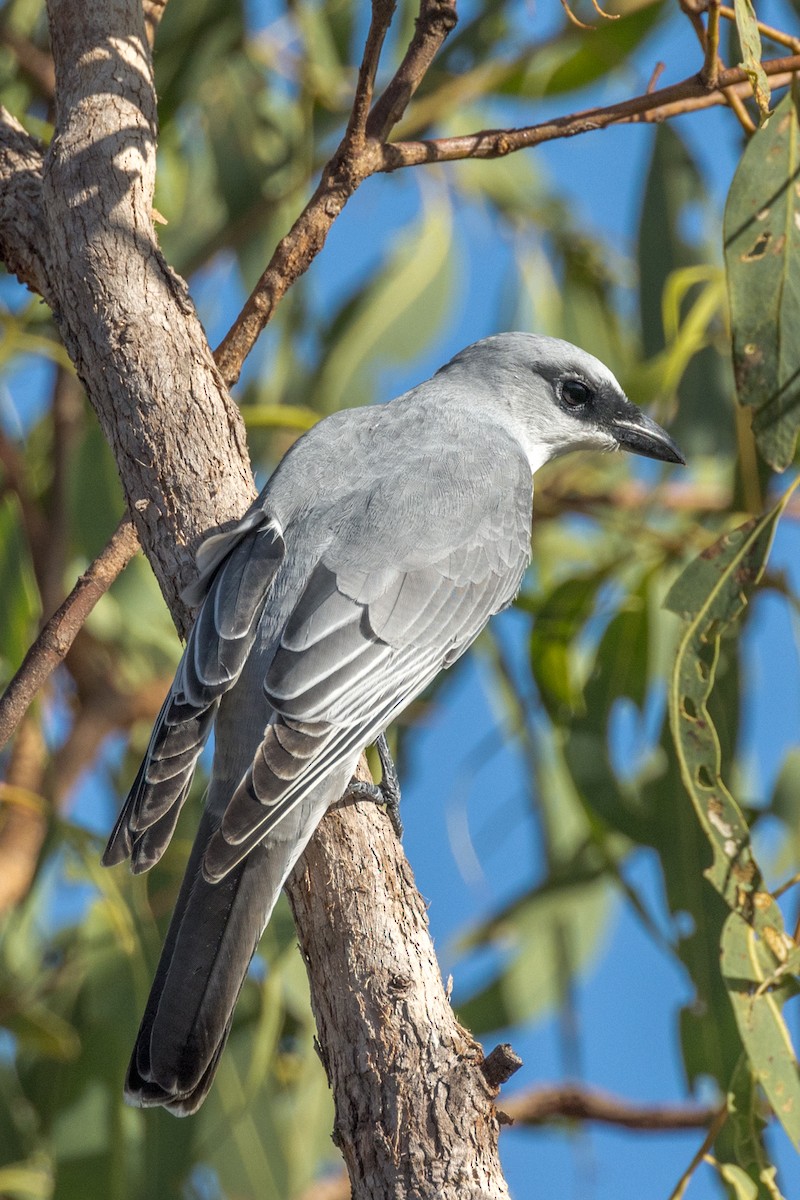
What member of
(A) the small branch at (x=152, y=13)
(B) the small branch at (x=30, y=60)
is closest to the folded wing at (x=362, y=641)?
(A) the small branch at (x=152, y=13)

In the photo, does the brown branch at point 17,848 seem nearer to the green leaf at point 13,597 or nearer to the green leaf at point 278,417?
the green leaf at point 13,597

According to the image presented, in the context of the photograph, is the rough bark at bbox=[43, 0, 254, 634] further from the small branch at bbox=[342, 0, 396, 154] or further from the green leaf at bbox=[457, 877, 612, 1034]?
the green leaf at bbox=[457, 877, 612, 1034]

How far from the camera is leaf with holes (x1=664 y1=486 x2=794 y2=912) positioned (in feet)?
7.59

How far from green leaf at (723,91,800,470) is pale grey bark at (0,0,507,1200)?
890mm

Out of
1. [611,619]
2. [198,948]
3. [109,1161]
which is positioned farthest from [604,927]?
[198,948]

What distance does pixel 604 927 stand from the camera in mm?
3820

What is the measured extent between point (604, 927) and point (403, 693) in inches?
70.5

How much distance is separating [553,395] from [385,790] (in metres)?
1.12

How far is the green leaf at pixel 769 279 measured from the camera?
2430 mm

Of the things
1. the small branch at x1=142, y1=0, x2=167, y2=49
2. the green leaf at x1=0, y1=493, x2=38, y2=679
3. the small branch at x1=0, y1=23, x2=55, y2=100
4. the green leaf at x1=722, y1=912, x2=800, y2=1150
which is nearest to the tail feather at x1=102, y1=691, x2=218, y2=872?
the green leaf at x1=722, y1=912, x2=800, y2=1150

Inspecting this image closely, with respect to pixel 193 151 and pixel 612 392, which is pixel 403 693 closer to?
pixel 612 392

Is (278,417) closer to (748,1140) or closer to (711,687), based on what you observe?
(711,687)

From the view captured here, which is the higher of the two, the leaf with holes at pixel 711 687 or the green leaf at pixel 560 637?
the green leaf at pixel 560 637

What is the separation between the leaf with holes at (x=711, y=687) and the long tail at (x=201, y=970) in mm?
679
